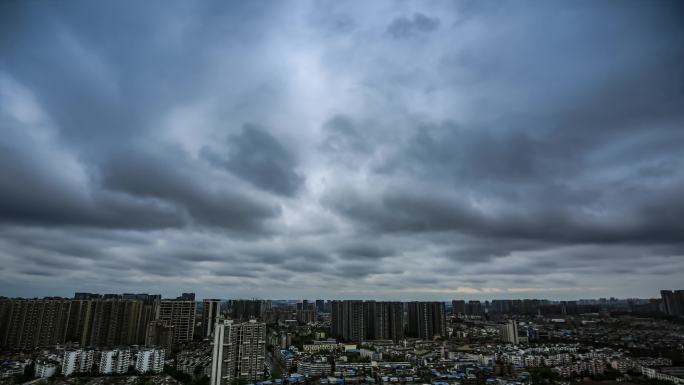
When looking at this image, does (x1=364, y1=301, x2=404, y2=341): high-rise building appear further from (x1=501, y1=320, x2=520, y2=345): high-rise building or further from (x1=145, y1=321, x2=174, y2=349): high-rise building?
(x1=145, y1=321, x2=174, y2=349): high-rise building

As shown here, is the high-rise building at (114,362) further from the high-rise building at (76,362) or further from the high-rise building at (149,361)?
the high-rise building at (76,362)

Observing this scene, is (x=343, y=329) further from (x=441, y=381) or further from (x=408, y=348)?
(x=441, y=381)

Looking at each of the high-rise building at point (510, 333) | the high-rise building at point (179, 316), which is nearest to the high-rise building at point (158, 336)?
the high-rise building at point (179, 316)

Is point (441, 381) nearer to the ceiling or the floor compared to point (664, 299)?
nearer to the floor

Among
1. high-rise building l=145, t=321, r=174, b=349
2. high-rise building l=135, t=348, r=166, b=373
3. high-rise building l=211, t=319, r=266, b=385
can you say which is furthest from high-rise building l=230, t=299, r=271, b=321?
high-rise building l=211, t=319, r=266, b=385

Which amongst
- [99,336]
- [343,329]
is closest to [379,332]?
[343,329]
